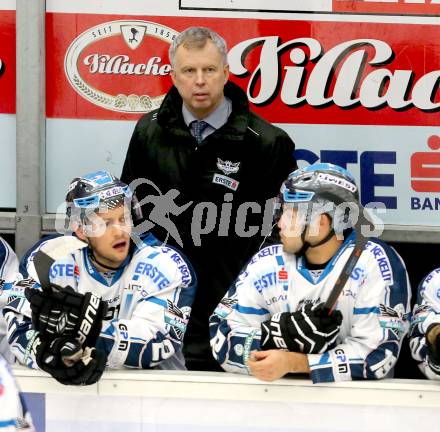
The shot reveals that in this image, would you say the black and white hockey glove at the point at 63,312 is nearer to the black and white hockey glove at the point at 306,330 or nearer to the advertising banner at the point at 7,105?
the black and white hockey glove at the point at 306,330

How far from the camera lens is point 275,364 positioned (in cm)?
356

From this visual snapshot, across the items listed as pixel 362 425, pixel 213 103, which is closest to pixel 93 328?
pixel 362 425

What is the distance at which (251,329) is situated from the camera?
379 centimetres

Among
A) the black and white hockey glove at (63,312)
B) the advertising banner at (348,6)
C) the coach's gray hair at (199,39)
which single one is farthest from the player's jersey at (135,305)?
the advertising banner at (348,6)

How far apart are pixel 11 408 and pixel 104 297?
4.57 feet

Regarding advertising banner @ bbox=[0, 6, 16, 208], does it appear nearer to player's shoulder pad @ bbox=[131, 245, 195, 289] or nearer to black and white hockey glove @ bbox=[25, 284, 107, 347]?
player's shoulder pad @ bbox=[131, 245, 195, 289]

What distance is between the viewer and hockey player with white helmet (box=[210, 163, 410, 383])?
3639mm

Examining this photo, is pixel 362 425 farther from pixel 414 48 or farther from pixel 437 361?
pixel 414 48

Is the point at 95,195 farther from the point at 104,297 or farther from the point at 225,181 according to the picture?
the point at 225,181

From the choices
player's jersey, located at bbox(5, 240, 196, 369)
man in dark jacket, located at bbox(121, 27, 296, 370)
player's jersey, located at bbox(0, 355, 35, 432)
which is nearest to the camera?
player's jersey, located at bbox(0, 355, 35, 432)

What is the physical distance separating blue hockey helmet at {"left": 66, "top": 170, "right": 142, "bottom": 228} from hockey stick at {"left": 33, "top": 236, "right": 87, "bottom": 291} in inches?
5.6

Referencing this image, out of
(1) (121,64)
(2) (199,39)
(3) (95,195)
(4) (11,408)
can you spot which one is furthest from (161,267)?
(4) (11,408)

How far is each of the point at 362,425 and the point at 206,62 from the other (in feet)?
5.18

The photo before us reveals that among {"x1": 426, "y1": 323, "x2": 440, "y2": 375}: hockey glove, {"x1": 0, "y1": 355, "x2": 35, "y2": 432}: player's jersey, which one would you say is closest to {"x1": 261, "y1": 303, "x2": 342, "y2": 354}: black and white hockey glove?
{"x1": 426, "y1": 323, "x2": 440, "y2": 375}: hockey glove
